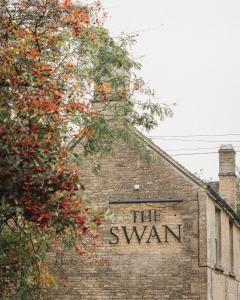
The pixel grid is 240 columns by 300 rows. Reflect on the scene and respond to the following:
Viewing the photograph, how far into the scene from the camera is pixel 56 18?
1528 cm

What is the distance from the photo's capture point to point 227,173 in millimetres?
33938

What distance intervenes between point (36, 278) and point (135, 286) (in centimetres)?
1086

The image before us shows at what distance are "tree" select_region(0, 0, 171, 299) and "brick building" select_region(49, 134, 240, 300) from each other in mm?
5064

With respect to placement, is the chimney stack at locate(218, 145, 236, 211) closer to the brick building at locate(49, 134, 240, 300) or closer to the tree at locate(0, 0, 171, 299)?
the brick building at locate(49, 134, 240, 300)

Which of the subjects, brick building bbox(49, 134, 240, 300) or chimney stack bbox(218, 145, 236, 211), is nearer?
brick building bbox(49, 134, 240, 300)

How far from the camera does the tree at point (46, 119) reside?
34.4 feet

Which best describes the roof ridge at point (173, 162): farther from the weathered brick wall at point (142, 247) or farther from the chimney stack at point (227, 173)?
the chimney stack at point (227, 173)

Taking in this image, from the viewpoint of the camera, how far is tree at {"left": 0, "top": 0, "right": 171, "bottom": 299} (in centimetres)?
1049

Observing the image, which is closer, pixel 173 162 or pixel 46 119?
pixel 46 119

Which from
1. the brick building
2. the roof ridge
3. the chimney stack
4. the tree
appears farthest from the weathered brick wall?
the chimney stack

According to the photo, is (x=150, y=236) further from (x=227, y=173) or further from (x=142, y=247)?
(x=227, y=173)

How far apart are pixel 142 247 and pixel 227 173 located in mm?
10061

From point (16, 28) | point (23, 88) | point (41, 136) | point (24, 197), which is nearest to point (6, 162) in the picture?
point (24, 197)

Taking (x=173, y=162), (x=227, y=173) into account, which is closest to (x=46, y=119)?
(x=173, y=162)
